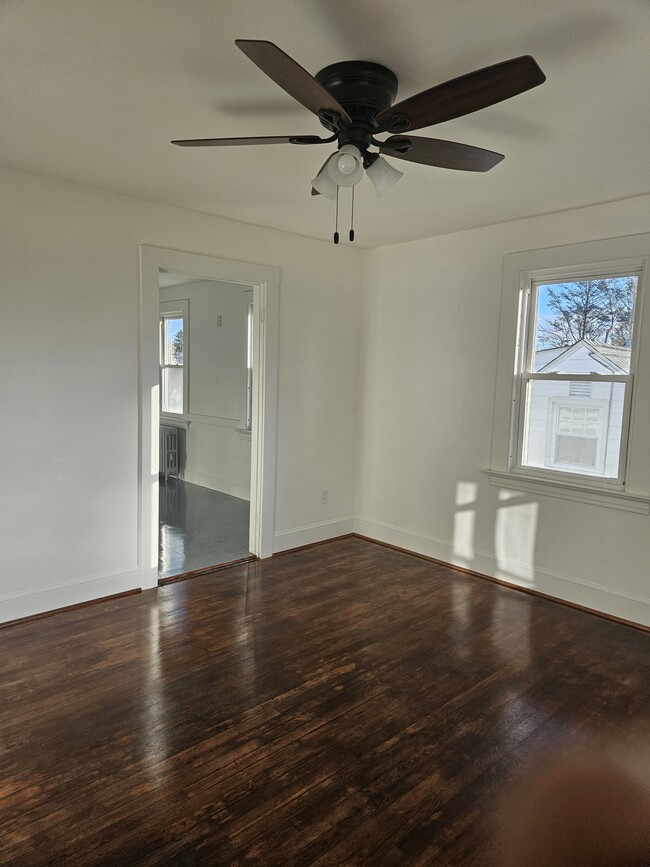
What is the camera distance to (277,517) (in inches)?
179

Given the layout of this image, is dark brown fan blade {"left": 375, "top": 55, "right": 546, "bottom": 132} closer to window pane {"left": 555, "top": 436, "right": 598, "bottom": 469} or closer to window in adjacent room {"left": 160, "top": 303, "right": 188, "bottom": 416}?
window pane {"left": 555, "top": 436, "right": 598, "bottom": 469}

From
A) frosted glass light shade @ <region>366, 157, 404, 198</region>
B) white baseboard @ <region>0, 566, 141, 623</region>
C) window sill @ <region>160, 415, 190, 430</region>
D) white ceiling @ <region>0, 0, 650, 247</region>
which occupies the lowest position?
white baseboard @ <region>0, 566, 141, 623</region>

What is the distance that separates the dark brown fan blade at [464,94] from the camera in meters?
1.46

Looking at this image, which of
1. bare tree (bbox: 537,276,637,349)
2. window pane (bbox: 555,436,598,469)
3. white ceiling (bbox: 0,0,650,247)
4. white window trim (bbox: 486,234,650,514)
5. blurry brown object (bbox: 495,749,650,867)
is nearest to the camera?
white ceiling (bbox: 0,0,650,247)

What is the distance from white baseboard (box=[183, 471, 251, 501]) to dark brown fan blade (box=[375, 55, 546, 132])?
15.4 ft

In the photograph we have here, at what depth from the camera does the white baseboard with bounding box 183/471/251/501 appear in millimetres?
6289

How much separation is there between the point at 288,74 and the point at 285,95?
0.70 meters

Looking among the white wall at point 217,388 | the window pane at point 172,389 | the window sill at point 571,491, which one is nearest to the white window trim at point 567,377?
the window sill at point 571,491

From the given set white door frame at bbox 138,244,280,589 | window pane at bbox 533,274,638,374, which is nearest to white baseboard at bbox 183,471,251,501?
white door frame at bbox 138,244,280,589

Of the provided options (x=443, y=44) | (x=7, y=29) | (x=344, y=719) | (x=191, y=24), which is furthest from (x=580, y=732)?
(x=7, y=29)

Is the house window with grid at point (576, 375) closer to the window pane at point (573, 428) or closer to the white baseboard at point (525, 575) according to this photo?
the window pane at point (573, 428)

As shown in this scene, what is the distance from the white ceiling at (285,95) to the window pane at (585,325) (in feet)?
1.72

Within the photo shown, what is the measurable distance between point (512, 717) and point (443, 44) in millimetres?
2593

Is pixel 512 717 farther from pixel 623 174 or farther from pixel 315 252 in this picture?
pixel 315 252
